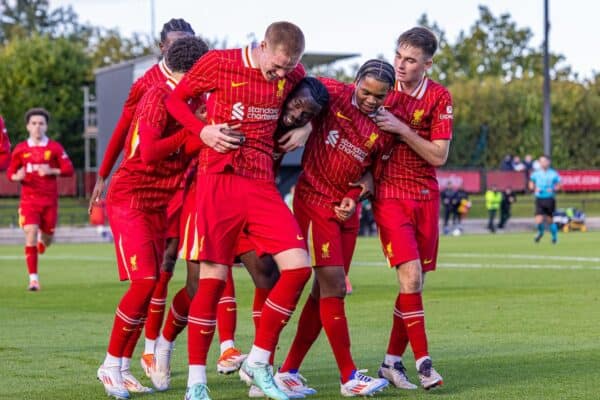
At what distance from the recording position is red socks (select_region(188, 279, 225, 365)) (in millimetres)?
7039

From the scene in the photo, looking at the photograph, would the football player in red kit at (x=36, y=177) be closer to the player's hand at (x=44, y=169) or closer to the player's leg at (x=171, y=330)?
the player's hand at (x=44, y=169)

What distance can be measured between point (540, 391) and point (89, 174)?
149ft

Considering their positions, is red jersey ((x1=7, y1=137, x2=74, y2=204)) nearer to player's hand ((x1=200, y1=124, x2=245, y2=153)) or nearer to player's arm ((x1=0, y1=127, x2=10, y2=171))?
player's arm ((x1=0, y1=127, x2=10, y2=171))

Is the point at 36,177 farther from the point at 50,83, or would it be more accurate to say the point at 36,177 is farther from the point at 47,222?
the point at 50,83

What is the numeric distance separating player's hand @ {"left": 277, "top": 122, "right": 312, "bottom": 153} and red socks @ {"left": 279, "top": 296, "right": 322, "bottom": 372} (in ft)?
3.41

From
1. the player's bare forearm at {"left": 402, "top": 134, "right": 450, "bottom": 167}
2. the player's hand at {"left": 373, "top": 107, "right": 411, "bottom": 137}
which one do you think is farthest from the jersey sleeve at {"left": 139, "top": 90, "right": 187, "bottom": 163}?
the player's bare forearm at {"left": 402, "top": 134, "right": 450, "bottom": 167}

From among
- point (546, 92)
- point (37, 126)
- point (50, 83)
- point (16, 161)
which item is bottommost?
point (16, 161)

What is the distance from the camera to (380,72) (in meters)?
7.40

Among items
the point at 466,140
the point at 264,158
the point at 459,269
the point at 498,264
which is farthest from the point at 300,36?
the point at 466,140

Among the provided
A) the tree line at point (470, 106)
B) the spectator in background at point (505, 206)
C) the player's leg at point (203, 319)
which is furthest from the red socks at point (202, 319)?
the tree line at point (470, 106)

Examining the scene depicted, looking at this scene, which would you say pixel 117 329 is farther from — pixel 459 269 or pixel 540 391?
pixel 459 269

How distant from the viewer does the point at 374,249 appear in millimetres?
28938

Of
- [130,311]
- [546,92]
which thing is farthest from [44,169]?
[546,92]

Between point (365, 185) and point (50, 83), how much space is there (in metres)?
61.1
